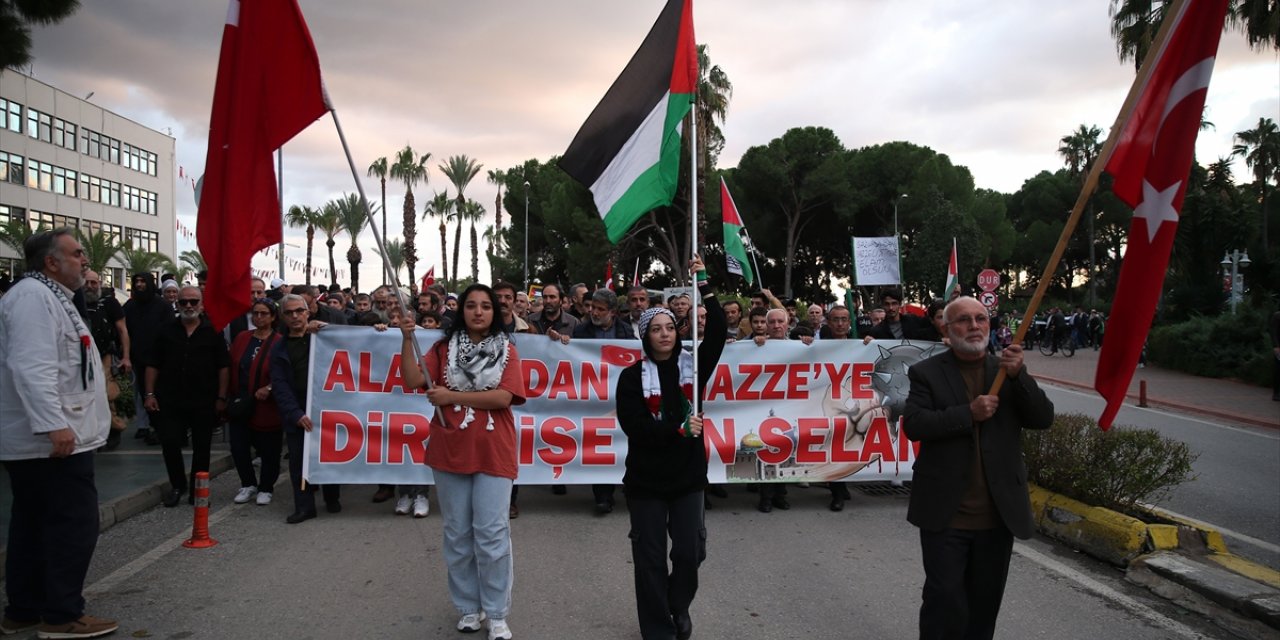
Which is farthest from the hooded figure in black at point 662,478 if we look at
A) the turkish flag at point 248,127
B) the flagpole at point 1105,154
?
the turkish flag at point 248,127

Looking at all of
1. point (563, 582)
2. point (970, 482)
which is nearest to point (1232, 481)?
point (970, 482)

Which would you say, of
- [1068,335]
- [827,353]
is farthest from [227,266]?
[1068,335]

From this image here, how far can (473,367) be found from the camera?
13.5ft

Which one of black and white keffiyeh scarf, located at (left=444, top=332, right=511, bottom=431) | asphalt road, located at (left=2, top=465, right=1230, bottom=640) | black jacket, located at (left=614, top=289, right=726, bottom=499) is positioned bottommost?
asphalt road, located at (left=2, top=465, right=1230, bottom=640)

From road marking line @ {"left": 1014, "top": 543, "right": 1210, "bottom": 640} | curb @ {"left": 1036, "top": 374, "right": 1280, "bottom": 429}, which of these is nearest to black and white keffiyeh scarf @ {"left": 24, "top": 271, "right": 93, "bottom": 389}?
road marking line @ {"left": 1014, "top": 543, "right": 1210, "bottom": 640}

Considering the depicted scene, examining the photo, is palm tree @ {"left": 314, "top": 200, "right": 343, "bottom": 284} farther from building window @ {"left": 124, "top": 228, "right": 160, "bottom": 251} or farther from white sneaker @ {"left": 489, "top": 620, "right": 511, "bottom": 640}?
white sneaker @ {"left": 489, "top": 620, "right": 511, "bottom": 640}

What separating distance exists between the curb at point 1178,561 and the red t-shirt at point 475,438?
3.18 m

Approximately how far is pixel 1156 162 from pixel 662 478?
2632 mm

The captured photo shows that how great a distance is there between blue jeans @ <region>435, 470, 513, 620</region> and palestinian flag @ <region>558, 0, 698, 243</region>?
1.64 m

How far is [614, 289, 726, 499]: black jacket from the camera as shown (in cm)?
388

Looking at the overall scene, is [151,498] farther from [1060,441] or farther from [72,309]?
[1060,441]

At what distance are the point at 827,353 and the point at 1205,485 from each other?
440cm

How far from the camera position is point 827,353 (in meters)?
7.43

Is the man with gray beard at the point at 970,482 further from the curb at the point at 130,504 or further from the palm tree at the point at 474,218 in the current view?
the palm tree at the point at 474,218
